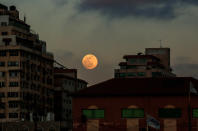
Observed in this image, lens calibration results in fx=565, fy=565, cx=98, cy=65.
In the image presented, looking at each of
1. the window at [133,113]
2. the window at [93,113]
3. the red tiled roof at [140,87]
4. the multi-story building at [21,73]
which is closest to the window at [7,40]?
the multi-story building at [21,73]

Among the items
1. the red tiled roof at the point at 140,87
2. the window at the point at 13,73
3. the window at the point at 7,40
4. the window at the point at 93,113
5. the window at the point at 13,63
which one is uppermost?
the window at the point at 7,40

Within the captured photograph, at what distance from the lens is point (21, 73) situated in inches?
6014

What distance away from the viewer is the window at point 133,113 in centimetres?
7981

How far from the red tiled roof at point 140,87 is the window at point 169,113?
2.24 metres

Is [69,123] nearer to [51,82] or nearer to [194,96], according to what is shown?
[51,82]

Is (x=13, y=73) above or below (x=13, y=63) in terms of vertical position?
below

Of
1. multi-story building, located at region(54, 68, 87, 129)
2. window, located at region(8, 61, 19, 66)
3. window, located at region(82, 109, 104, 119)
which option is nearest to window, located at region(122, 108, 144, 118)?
window, located at region(82, 109, 104, 119)

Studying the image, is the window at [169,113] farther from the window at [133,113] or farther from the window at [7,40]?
the window at [7,40]

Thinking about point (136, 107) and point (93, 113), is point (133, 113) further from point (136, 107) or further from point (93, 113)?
point (93, 113)

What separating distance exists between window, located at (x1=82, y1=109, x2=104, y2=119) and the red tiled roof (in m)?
2.22

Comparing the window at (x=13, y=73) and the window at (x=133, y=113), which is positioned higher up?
the window at (x=13, y=73)

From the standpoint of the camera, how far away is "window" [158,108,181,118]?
7831cm

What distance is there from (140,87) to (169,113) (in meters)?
6.45

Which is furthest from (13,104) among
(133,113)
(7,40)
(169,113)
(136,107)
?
(169,113)
